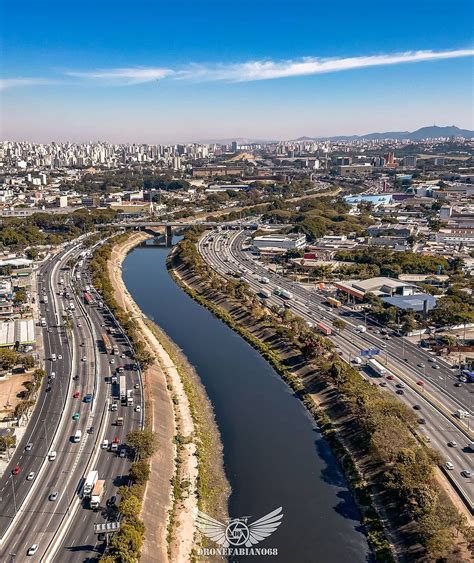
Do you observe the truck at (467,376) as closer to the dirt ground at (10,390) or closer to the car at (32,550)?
the car at (32,550)

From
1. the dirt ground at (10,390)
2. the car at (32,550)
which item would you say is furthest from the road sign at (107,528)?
the dirt ground at (10,390)

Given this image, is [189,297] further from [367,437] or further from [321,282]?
[367,437]

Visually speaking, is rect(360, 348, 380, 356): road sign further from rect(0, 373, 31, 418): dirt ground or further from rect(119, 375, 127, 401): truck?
→ rect(0, 373, 31, 418): dirt ground

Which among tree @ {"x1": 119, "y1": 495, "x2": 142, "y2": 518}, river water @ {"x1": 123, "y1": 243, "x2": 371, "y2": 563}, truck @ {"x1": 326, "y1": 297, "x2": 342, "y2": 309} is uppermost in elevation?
truck @ {"x1": 326, "y1": 297, "x2": 342, "y2": 309}

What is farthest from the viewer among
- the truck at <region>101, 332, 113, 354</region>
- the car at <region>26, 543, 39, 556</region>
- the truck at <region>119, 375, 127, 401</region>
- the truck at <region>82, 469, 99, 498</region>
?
the truck at <region>101, 332, 113, 354</region>

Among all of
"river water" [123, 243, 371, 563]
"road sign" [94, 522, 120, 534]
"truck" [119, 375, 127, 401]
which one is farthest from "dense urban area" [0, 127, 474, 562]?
"river water" [123, 243, 371, 563]
